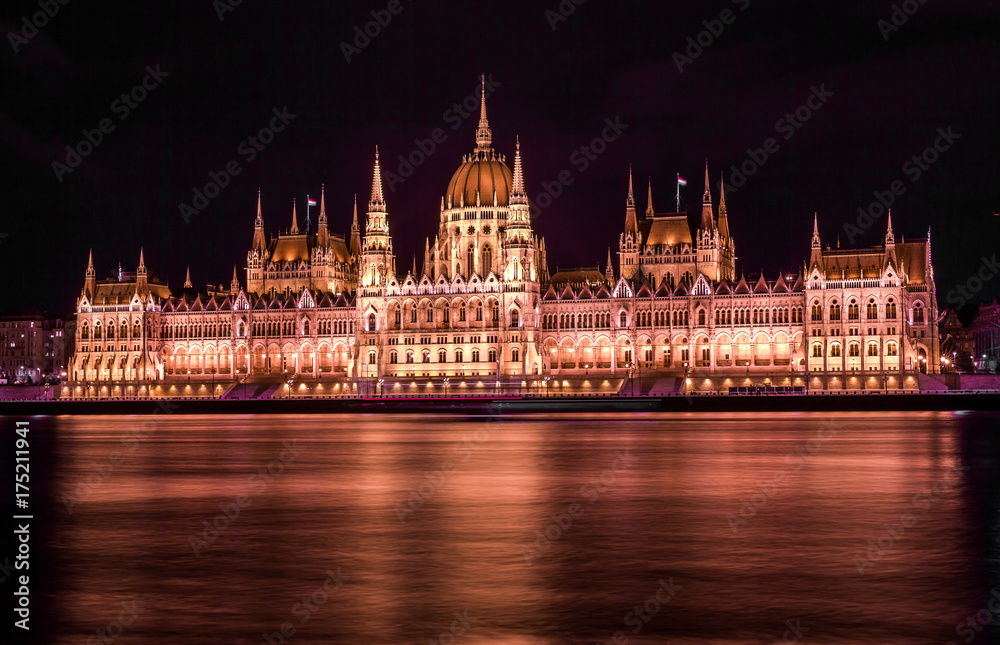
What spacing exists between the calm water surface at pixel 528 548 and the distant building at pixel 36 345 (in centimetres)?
13674

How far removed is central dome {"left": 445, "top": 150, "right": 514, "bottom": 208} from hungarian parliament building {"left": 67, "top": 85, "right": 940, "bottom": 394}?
0.20 meters

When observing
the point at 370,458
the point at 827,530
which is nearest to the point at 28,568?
the point at 827,530

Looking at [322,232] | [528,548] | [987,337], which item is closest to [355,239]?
[322,232]

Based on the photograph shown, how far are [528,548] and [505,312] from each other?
343 feet

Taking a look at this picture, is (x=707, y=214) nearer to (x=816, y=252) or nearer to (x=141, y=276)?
(x=816, y=252)

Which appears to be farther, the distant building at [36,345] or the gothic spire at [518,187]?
the distant building at [36,345]

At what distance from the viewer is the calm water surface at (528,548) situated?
16344 millimetres

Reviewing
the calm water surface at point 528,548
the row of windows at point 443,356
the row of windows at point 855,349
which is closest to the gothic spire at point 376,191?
the row of windows at point 443,356

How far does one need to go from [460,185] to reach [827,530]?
119 m

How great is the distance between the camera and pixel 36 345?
175m

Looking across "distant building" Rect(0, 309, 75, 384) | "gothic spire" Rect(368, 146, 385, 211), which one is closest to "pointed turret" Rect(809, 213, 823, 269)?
"gothic spire" Rect(368, 146, 385, 211)

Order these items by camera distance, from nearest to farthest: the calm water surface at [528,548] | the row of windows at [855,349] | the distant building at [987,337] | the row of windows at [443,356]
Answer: the calm water surface at [528,548]
the row of windows at [855,349]
the row of windows at [443,356]
the distant building at [987,337]

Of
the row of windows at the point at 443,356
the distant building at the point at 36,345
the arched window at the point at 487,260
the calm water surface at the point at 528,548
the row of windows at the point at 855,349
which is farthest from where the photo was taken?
the distant building at the point at 36,345

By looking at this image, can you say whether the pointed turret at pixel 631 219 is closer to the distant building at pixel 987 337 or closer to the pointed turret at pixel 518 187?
the pointed turret at pixel 518 187
